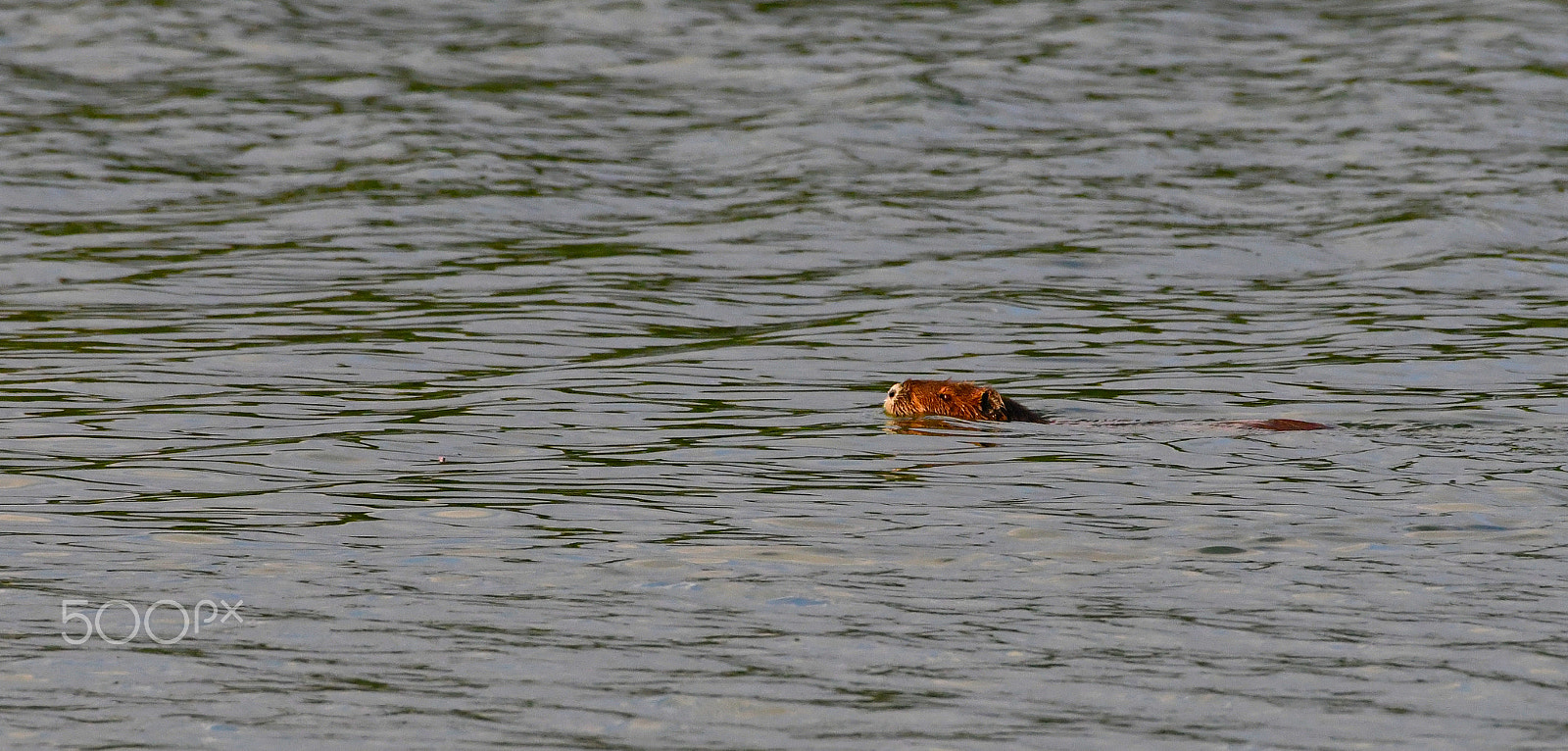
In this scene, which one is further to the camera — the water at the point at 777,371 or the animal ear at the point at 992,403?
the animal ear at the point at 992,403

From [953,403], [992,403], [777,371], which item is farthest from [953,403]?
[777,371]

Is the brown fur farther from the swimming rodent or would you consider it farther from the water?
the water

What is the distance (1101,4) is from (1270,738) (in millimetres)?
25733

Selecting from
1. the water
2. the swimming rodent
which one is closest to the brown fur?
the swimming rodent

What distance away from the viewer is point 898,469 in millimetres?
12266

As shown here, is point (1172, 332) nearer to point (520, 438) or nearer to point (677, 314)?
point (677, 314)

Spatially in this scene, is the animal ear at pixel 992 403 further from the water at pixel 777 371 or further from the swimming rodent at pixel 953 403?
the water at pixel 777 371

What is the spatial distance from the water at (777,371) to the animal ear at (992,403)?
31 centimetres

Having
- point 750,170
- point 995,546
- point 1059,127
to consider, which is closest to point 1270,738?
point 995,546

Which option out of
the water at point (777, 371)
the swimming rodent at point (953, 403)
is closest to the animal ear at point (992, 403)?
the swimming rodent at point (953, 403)

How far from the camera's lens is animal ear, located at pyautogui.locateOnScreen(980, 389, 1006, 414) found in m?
13.6

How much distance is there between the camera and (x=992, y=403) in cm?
1360

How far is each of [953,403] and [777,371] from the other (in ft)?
7.10

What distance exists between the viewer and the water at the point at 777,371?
8156mm
